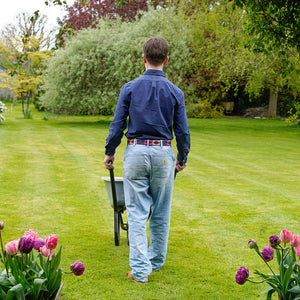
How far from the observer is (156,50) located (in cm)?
344

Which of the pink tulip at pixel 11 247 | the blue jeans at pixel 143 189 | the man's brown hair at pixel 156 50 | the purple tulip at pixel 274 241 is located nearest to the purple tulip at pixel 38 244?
the pink tulip at pixel 11 247

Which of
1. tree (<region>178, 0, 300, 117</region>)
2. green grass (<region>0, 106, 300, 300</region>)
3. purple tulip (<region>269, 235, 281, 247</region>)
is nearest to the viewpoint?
purple tulip (<region>269, 235, 281, 247</region>)

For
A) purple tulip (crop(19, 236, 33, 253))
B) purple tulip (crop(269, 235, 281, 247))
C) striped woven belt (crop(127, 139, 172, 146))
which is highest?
striped woven belt (crop(127, 139, 172, 146))

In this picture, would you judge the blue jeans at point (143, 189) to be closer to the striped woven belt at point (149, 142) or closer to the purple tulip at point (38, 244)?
the striped woven belt at point (149, 142)

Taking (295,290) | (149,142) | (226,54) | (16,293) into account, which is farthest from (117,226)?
(226,54)

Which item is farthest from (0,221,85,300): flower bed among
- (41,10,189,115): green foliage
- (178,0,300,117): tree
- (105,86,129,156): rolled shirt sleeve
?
(41,10,189,115): green foliage

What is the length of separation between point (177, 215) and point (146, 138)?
8.54ft

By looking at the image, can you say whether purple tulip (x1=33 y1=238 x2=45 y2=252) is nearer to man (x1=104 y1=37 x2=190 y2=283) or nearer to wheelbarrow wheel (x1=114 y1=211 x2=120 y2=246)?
man (x1=104 y1=37 x2=190 y2=283)

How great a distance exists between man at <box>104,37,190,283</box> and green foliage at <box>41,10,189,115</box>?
1824 centimetres

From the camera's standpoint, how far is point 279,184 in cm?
834

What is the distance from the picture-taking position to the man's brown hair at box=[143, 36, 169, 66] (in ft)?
11.3

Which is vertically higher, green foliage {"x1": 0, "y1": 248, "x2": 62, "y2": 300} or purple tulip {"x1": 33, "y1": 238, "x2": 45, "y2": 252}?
purple tulip {"x1": 33, "y1": 238, "x2": 45, "y2": 252}

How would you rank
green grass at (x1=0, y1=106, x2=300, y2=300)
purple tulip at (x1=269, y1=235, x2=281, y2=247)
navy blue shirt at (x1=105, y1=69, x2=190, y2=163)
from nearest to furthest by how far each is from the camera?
1. purple tulip at (x1=269, y1=235, x2=281, y2=247)
2. navy blue shirt at (x1=105, y1=69, x2=190, y2=163)
3. green grass at (x1=0, y1=106, x2=300, y2=300)

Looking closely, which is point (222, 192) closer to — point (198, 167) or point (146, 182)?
point (198, 167)
